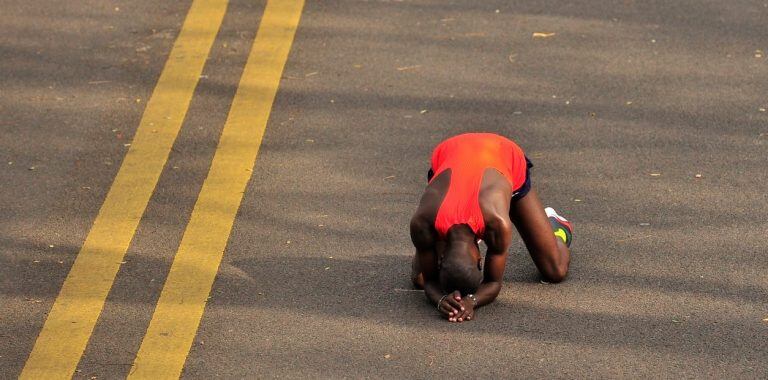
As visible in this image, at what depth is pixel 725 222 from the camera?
6820mm

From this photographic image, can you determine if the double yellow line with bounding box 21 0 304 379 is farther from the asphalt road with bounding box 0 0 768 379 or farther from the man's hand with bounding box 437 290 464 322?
the man's hand with bounding box 437 290 464 322

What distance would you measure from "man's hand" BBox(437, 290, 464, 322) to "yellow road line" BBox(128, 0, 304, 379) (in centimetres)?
104

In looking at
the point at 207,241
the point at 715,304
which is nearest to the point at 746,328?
the point at 715,304

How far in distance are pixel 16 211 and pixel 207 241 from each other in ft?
3.50

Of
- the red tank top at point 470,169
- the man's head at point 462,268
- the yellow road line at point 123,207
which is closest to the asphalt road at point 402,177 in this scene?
the yellow road line at point 123,207

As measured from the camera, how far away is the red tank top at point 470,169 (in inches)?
237

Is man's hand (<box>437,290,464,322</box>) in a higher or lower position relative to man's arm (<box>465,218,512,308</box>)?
lower

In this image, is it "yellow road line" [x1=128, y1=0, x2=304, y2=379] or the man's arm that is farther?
the man's arm

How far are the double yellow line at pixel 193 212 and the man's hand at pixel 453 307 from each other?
104 centimetres

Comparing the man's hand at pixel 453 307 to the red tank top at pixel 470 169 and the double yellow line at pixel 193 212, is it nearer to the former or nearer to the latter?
the red tank top at pixel 470 169

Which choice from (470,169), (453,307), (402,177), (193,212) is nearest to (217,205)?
(193,212)

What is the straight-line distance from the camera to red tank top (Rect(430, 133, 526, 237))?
6.02m

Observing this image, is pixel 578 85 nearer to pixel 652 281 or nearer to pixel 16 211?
pixel 652 281

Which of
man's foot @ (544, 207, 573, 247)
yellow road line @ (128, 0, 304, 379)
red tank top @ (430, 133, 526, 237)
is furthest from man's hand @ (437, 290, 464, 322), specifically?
yellow road line @ (128, 0, 304, 379)
